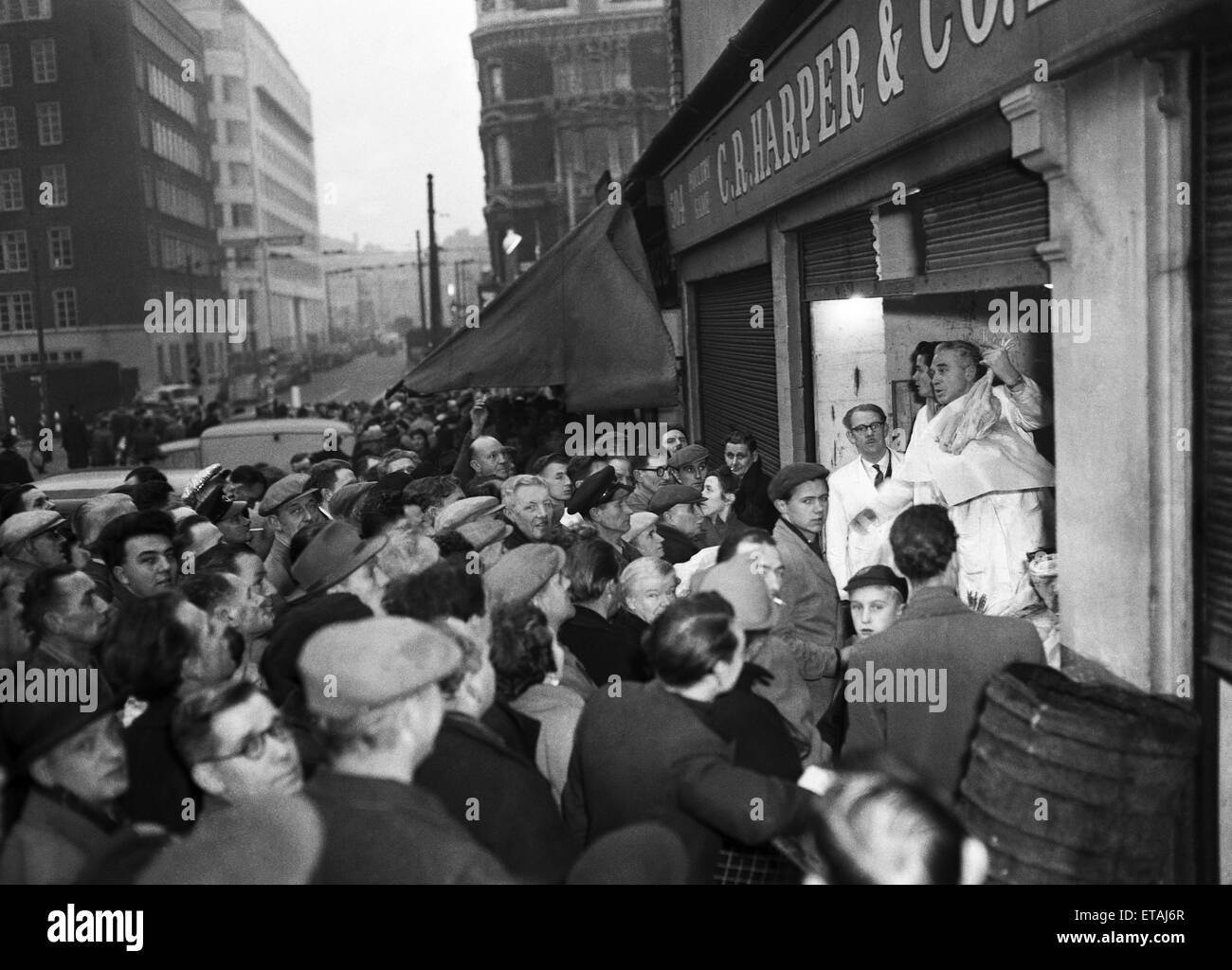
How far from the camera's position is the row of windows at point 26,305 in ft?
214

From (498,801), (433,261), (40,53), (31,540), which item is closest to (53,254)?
(40,53)

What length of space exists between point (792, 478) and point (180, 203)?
7611cm

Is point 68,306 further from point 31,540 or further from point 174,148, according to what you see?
point 31,540

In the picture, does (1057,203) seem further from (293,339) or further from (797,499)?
(293,339)

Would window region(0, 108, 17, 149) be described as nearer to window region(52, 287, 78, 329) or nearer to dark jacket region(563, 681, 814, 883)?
window region(52, 287, 78, 329)

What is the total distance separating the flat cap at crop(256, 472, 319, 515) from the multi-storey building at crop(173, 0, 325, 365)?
79803mm

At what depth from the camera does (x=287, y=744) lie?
3.38 m

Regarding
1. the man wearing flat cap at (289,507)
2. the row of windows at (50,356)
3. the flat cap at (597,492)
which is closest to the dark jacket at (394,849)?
the flat cap at (597,492)

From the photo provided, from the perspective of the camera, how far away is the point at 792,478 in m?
6.21

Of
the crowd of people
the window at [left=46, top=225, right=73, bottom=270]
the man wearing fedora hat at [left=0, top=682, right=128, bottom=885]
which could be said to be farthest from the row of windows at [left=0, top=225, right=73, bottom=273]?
the man wearing fedora hat at [left=0, top=682, right=128, bottom=885]

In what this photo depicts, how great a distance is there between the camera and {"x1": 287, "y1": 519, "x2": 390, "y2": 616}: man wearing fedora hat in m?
5.41

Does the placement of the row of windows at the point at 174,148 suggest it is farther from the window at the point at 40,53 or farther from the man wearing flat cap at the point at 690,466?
the man wearing flat cap at the point at 690,466

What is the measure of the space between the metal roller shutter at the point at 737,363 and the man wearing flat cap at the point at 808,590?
432 cm
